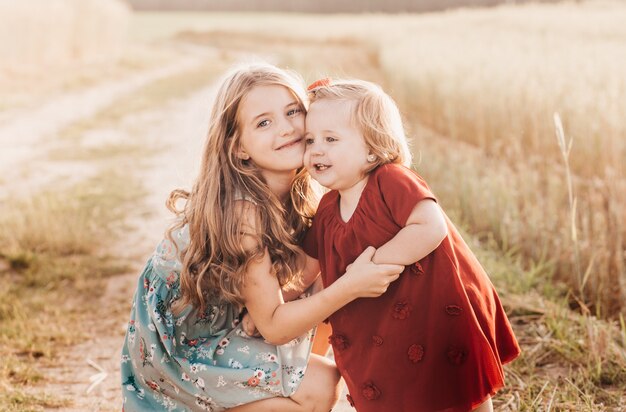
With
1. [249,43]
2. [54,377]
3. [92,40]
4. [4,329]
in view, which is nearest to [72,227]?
[4,329]

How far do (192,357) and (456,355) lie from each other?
84cm

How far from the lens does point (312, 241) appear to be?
2.20 meters

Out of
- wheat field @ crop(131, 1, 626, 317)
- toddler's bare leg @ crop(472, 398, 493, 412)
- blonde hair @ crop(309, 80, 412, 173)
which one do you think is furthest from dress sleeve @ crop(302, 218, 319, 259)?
wheat field @ crop(131, 1, 626, 317)

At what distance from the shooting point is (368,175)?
203 centimetres

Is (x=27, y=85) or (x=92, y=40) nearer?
(x=27, y=85)

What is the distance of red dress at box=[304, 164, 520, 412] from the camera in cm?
189

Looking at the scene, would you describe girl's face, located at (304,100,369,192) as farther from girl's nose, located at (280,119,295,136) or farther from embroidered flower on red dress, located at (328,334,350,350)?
embroidered flower on red dress, located at (328,334,350,350)

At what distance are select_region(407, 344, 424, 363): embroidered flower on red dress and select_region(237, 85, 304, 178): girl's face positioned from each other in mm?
659

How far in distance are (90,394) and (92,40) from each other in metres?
18.2

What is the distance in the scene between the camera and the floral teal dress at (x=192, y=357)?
218cm

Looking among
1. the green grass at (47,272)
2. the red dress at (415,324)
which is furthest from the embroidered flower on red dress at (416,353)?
the green grass at (47,272)

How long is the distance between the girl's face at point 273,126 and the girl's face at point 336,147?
0.41ft

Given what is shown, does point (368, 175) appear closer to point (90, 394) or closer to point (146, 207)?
point (90, 394)

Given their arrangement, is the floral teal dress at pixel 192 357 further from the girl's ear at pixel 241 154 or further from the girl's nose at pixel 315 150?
the girl's nose at pixel 315 150
